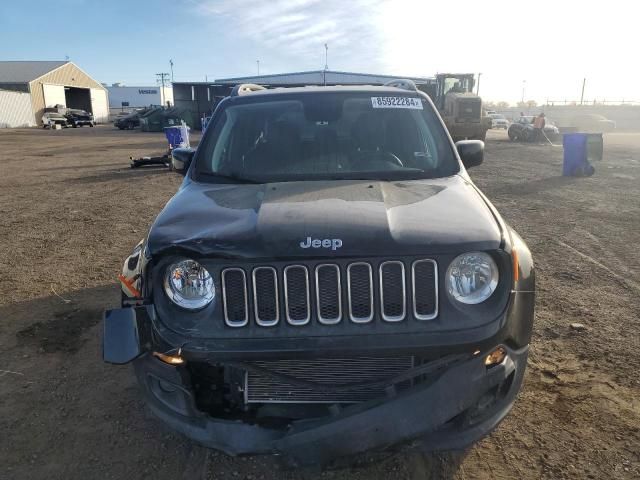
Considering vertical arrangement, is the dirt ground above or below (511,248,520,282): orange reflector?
below

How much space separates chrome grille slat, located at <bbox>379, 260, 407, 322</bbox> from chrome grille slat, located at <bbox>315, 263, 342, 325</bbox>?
187 millimetres

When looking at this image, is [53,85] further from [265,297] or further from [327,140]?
[265,297]

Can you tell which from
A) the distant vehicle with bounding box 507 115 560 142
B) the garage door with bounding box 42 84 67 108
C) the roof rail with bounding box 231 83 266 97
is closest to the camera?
the roof rail with bounding box 231 83 266 97

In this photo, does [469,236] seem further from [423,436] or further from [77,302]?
[77,302]

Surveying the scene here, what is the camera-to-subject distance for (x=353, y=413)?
2.07 m

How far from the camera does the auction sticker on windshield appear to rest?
372cm

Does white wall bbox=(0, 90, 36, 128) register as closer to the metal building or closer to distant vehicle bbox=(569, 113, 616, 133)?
the metal building

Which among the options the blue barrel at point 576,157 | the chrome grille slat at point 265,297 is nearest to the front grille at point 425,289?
the chrome grille slat at point 265,297

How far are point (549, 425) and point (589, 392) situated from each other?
52 centimetres

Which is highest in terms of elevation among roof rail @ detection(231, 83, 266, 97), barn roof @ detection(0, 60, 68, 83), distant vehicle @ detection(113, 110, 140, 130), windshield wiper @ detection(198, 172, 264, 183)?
barn roof @ detection(0, 60, 68, 83)

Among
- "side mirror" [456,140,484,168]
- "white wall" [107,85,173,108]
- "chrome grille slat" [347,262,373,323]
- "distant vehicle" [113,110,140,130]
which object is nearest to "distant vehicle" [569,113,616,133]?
"distant vehicle" [113,110,140,130]

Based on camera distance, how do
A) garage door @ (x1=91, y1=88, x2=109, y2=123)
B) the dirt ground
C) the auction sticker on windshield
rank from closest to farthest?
the dirt ground → the auction sticker on windshield → garage door @ (x1=91, y1=88, x2=109, y2=123)

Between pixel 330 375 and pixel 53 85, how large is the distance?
2427 inches

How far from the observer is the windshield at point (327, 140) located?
333cm
